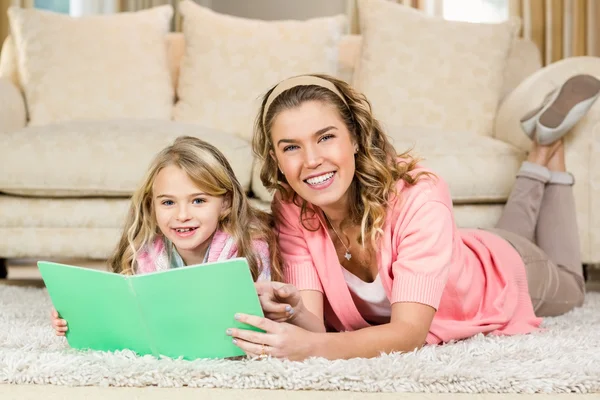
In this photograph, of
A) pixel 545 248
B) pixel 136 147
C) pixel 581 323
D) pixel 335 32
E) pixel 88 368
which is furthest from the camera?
pixel 335 32

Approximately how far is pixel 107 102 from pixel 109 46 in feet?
0.76

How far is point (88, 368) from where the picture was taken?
123cm

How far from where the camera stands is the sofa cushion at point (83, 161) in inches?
93.7

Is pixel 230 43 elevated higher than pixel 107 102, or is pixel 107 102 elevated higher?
pixel 230 43

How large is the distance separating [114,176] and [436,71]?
48.9 inches

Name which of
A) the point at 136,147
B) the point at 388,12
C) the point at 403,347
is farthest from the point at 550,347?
the point at 388,12

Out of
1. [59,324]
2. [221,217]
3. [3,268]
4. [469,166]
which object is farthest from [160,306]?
[3,268]

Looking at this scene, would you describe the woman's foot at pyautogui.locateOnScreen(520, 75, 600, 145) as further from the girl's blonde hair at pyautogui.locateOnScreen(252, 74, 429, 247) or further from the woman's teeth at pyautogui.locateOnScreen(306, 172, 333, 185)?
the woman's teeth at pyautogui.locateOnScreen(306, 172, 333, 185)

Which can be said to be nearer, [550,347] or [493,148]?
[550,347]

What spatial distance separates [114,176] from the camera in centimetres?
238

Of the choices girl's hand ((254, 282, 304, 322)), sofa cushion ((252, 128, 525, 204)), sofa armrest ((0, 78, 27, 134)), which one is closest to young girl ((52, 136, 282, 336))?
girl's hand ((254, 282, 304, 322))

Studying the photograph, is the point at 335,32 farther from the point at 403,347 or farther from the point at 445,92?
the point at 403,347

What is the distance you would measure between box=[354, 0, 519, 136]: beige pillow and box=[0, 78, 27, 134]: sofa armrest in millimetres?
1285

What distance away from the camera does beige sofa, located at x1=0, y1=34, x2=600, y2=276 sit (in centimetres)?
237
